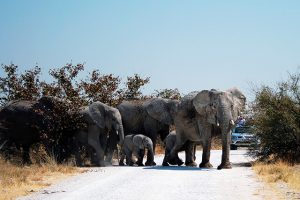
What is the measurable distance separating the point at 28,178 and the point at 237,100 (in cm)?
918

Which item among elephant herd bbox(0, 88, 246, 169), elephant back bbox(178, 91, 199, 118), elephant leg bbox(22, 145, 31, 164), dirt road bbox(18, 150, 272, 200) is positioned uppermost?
elephant back bbox(178, 91, 199, 118)

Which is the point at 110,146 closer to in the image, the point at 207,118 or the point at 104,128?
the point at 104,128

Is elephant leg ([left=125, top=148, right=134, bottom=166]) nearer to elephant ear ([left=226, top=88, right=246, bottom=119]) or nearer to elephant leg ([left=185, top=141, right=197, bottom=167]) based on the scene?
elephant leg ([left=185, top=141, right=197, bottom=167])

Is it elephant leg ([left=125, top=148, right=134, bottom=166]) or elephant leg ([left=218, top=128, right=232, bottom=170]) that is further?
elephant leg ([left=125, top=148, right=134, bottom=166])

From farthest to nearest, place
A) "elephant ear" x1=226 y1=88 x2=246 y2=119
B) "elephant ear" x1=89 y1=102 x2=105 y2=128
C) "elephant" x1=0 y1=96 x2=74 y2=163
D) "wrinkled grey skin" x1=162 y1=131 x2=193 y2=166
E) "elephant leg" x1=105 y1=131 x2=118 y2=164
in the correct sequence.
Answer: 1. "elephant leg" x1=105 y1=131 x2=118 y2=164
2. "wrinkled grey skin" x1=162 y1=131 x2=193 y2=166
3. "elephant ear" x1=89 y1=102 x2=105 y2=128
4. "elephant" x1=0 y1=96 x2=74 y2=163
5. "elephant ear" x1=226 y1=88 x2=246 y2=119

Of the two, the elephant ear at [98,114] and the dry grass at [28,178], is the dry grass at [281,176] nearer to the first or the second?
the dry grass at [28,178]

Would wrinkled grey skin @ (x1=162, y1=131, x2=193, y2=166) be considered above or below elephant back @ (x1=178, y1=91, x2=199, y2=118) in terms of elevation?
below

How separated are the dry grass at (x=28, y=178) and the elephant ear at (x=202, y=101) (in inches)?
198

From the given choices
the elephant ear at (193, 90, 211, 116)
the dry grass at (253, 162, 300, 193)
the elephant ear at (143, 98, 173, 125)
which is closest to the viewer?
the dry grass at (253, 162, 300, 193)

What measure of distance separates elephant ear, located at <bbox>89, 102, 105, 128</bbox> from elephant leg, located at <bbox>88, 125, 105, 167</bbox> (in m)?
0.25

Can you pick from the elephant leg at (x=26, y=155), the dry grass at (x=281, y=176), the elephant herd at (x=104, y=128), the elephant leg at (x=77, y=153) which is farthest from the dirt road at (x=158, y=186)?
the elephant leg at (x=26, y=155)

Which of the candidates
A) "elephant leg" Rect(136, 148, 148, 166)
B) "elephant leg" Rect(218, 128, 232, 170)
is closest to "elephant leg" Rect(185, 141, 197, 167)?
"elephant leg" Rect(136, 148, 148, 166)

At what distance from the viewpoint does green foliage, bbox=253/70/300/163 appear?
75.8ft

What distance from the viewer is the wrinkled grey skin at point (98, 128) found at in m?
24.0
